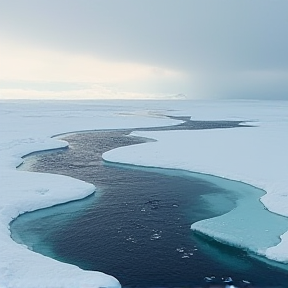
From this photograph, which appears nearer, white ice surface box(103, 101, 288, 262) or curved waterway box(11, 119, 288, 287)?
curved waterway box(11, 119, 288, 287)

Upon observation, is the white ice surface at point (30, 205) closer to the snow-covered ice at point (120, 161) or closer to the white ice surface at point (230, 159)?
the snow-covered ice at point (120, 161)

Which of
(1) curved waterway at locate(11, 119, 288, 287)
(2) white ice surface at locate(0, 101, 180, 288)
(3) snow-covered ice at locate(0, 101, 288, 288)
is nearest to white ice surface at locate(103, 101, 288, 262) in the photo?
(3) snow-covered ice at locate(0, 101, 288, 288)

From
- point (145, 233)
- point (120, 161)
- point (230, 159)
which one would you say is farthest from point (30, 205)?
point (230, 159)

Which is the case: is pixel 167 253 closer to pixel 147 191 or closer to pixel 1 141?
pixel 147 191

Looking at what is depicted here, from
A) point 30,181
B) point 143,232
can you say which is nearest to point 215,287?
point 143,232

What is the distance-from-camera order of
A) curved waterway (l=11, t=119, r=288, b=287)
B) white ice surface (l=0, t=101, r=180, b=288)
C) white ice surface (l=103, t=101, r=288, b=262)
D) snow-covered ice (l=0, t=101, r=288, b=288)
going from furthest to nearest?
white ice surface (l=103, t=101, r=288, b=262) < curved waterway (l=11, t=119, r=288, b=287) < snow-covered ice (l=0, t=101, r=288, b=288) < white ice surface (l=0, t=101, r=180, b=288)

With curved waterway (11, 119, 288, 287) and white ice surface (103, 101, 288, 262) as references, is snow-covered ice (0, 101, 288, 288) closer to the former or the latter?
white ice surface (103, 101, 288, 262)

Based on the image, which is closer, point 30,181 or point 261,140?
point 30,181

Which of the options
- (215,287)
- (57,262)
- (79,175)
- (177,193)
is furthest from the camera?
(79,175)
